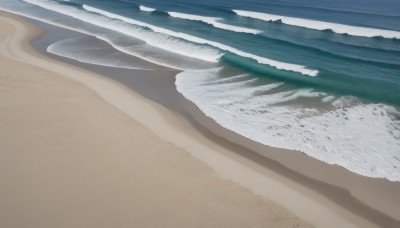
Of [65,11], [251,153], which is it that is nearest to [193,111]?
[251,153]

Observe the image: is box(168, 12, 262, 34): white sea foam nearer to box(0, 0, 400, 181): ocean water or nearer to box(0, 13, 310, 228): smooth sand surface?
box(0, 0, 400, 181): ocean water

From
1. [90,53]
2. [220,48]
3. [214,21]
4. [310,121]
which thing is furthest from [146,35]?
[310,121]

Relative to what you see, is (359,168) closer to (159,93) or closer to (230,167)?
(230,167)

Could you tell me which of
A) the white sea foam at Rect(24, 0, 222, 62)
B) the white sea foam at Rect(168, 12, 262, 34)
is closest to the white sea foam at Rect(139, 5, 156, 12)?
the white sea foam at Rect(168, 12, 262, 34)

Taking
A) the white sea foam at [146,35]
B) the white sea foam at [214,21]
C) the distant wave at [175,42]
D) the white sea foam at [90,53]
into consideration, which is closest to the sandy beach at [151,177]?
the white sea foam at [90,53]

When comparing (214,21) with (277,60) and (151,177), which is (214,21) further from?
(151,177)

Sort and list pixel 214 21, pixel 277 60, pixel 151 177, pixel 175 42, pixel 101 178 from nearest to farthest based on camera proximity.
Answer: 1. pixel 101 178
2. pixel 151 177
3. pixel 277 60
4. pixel 175 42
5. pixel 214 21

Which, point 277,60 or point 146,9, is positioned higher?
point 146,9
